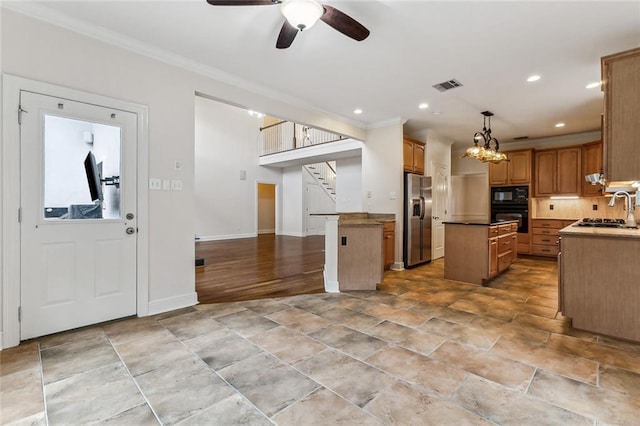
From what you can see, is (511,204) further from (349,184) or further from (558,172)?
(349,184)

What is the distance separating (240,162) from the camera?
9852 millimetres

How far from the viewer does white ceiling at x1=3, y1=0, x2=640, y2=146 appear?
2.41m

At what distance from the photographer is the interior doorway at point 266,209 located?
38.4 ft

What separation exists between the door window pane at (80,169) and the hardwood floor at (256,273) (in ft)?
4.89

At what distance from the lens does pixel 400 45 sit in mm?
2928

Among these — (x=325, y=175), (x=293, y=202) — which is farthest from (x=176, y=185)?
(x=325, y=175)

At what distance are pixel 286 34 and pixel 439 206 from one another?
5.19m

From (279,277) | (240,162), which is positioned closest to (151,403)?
(279,277)

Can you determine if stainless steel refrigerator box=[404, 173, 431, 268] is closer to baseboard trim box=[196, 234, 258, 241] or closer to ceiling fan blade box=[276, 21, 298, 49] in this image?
ceiling fan blade box=[276, 21, 298, 49]

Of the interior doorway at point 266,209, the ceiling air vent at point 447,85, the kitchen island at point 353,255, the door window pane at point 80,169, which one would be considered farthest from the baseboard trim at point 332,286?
the interior doorway at point 266,209

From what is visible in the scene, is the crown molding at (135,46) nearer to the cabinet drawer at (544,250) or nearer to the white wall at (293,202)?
the cabinet drawer at (544,250)

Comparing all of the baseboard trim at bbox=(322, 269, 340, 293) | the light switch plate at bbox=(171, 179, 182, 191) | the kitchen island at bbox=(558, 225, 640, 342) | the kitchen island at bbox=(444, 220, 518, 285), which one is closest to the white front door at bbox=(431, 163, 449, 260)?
the kitchen island at bbox=(444, 220, 518, 285)

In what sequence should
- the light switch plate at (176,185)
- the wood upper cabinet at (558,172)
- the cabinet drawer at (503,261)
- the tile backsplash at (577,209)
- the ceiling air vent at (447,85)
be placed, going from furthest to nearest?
the wood upper cabinet at (558,172) → the tile backsplash at (577,209) → the cabinet drawer at (503,261) → the ceiling air vent at (447,85) → the light switch plate at (176,185)

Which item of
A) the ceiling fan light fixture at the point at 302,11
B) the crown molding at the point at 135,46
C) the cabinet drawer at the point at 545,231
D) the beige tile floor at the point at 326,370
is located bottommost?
the beige tile floor at the point at 326,370
